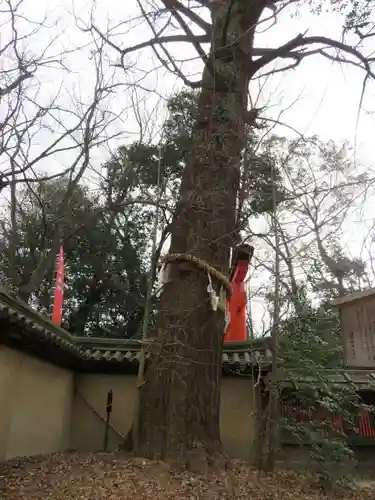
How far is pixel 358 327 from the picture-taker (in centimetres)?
442

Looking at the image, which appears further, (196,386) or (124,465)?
(196,386)

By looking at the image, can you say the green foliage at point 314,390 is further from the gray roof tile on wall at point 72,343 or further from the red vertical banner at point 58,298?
the red vertical banner at point 58,298

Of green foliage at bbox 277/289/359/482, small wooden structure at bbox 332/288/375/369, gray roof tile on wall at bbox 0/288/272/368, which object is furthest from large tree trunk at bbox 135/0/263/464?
small wooden structure at bbox 332/288/375/369

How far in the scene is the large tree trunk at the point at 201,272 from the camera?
5336mm

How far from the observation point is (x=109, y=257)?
15.6 m

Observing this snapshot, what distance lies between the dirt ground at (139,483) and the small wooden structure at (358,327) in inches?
67.6

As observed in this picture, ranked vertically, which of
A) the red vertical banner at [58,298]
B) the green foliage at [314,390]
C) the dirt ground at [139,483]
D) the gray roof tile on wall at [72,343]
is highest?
the red vertical banner at [58,298]

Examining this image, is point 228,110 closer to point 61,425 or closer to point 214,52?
point 214,52

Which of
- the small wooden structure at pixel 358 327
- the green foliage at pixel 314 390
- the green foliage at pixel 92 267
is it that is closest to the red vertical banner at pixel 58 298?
the green foliage at pixel 92 267

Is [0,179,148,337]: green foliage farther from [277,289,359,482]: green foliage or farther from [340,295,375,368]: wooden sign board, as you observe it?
[340,295,375,368]: wooden sign board

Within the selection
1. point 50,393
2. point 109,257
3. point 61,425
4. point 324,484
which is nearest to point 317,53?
point 324,484

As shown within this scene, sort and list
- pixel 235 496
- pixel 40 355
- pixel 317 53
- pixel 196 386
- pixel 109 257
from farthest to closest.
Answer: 1. pixel 109 257
2. pixel 40 355
3. pixel 317 53
4. pixel 196 386
5. pixel 235 496

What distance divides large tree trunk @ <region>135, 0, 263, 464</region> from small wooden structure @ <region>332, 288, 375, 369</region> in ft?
5.68

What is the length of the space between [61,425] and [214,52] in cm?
709
